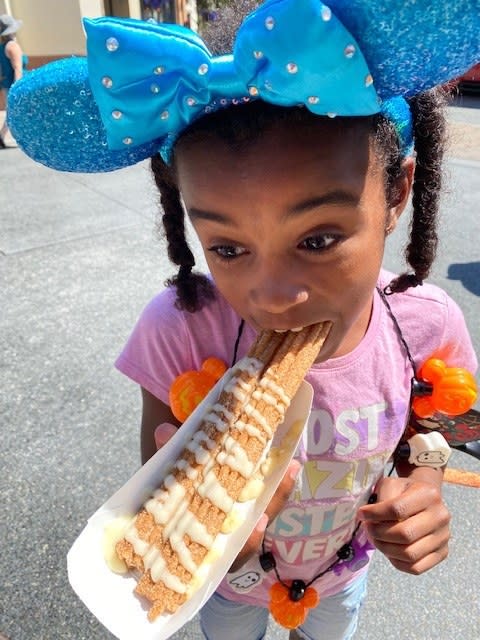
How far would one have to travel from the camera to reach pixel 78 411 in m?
2.99

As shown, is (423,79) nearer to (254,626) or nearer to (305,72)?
(305,72)

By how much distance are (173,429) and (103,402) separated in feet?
6.28

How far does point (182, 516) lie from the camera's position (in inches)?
40.5

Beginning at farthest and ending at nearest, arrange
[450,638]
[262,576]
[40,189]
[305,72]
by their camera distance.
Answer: [40,189], [450,638], [262,576], [305,72]

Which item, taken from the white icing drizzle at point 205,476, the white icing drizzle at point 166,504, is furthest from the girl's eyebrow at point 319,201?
the white icing drizzle at point 166,504

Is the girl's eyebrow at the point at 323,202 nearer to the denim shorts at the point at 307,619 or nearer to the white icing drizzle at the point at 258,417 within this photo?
the white icing drizzle at the point at 258,417

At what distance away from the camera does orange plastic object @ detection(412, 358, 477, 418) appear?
4.28 ft

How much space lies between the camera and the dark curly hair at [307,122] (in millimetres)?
984

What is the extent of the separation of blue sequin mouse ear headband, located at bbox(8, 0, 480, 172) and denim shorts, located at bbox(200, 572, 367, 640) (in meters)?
1.29

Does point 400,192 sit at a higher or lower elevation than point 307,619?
higher

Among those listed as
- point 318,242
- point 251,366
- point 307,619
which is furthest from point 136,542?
point 307,619

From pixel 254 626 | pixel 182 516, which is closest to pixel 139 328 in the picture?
pixel 182 516

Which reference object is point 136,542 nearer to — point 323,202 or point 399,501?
point 399,501

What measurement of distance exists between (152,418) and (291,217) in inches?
28.6
